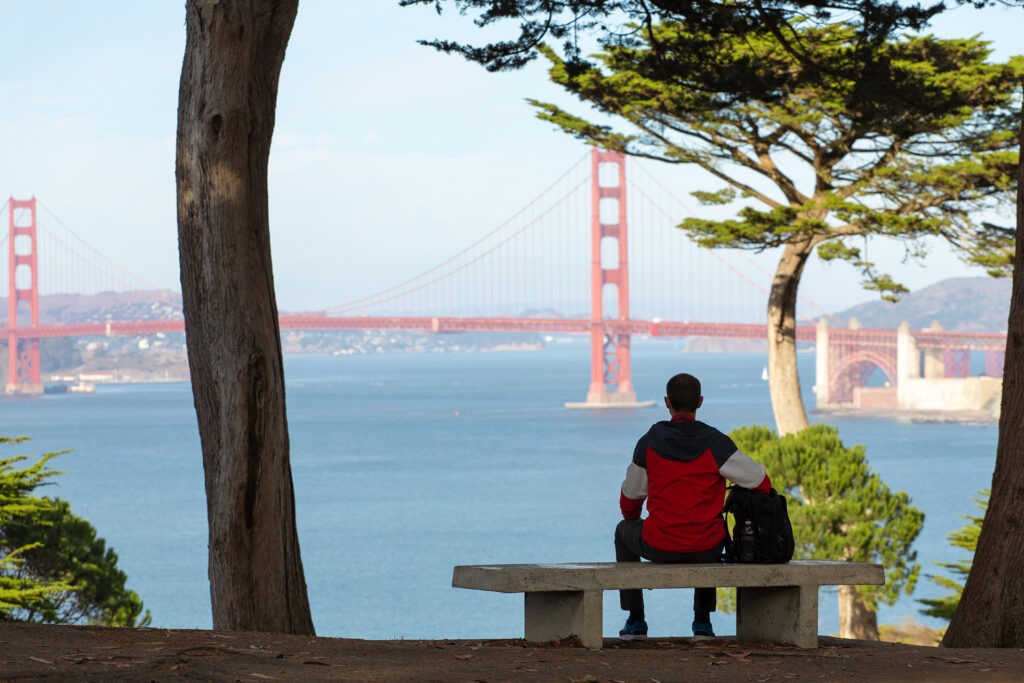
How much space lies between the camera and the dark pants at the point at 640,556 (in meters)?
3.34

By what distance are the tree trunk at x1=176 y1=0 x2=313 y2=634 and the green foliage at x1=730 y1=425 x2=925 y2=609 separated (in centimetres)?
846

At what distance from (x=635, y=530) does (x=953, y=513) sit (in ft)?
109

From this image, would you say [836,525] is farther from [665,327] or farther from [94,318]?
[94,318]

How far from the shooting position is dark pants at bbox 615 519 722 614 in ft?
11.0

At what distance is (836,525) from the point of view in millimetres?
12531

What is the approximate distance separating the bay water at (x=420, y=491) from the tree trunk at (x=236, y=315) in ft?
49.4

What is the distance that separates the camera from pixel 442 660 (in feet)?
9.89

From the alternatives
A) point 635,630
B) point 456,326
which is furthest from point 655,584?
point 456,326

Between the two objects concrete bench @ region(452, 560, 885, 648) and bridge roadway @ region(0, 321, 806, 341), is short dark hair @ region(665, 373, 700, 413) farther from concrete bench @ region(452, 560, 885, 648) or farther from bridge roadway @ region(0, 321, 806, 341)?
bridge roadway @ region(0, 321, 806, 341)

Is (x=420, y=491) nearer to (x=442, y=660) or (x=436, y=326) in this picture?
(x=436, y=326)

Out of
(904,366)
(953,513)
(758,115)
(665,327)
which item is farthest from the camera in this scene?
(904,366)

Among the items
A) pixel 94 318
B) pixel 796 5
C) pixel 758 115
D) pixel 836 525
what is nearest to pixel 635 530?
pixel 796 5

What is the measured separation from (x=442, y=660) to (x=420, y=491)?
125ft

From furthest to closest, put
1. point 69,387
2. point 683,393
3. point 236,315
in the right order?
point 69,387 < point 236,315 < point 683,393
